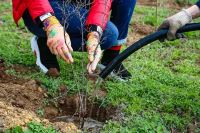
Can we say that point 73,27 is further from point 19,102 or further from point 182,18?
point 182,18

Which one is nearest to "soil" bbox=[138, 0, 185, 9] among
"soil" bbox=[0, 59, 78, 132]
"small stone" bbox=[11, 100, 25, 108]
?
"soil" bbox=[0, 59, 78, 132]

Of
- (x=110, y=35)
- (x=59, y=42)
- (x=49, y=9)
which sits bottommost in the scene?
(x=110, y=35)

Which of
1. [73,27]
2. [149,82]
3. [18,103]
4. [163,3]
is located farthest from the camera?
[163,3]

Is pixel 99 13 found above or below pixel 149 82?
above

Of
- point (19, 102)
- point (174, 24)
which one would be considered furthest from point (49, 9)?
point (174, 24)

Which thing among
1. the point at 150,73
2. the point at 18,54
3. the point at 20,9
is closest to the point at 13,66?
the point at 18,54

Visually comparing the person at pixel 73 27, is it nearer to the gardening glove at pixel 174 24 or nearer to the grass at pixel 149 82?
the grass at pixel 149 82

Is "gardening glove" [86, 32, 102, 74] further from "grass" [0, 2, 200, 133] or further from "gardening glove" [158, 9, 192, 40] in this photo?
"gardening glove" [158, 9, 192, 40]

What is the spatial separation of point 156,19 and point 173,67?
1.50 m

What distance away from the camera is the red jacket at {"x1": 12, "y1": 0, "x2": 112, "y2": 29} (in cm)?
295

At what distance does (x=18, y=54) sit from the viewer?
4.01 meters

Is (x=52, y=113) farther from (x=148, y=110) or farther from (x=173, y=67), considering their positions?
(x=173, y=67)

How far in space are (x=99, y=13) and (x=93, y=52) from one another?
442 mm

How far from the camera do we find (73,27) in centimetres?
338
